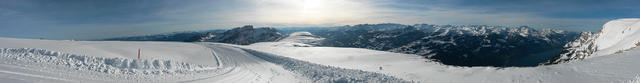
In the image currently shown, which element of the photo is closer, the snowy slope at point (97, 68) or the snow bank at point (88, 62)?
the snowy slope at point (97, 68)

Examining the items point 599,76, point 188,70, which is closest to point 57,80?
point 188,70

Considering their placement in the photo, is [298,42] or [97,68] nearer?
[97,68]

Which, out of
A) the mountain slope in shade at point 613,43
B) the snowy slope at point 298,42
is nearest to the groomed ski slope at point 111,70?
the mountain slope in shade at point 613,43

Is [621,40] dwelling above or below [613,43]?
above

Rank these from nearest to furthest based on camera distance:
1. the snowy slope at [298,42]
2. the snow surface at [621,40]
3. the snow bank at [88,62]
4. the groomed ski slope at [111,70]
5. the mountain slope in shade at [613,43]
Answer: the groomed ski slope at [111,70] < the snow bank at [88,62] < the snow surface at [621,40] < the mountain slope in shade at [613,43] < the snowy slope at [298,42]

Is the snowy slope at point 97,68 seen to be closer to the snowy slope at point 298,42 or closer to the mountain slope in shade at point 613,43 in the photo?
the mountain slope in shade at point 613,43

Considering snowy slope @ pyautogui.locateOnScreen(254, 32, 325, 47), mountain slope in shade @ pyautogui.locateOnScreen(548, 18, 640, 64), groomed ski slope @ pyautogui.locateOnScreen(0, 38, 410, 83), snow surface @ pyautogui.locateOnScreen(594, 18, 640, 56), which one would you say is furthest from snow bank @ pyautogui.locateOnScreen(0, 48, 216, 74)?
snowy slope @ pyautogui.locateOnScreen(254, 32, 325, 47)

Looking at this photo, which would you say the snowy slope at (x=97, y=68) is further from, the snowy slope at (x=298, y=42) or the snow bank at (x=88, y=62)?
the snowy slope at (x=298, y=42)

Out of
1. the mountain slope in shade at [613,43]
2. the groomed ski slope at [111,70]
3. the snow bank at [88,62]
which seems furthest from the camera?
the mountain slope in shade at [613,43]

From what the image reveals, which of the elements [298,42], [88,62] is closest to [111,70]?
[88,62]

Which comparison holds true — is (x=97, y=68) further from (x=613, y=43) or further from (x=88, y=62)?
(x=613, y=43)

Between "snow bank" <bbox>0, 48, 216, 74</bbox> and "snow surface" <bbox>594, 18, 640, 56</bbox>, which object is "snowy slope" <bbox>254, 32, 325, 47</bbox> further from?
"snow bank" <bbox>0, 48, 216, 74</bbox>
